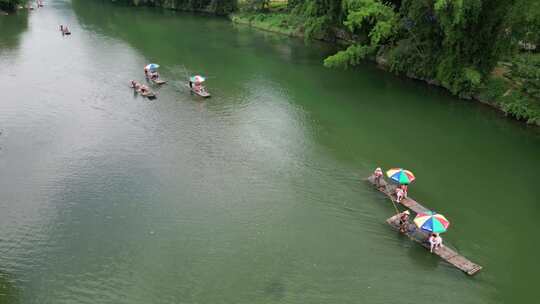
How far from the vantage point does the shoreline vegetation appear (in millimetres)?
32281

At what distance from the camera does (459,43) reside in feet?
117

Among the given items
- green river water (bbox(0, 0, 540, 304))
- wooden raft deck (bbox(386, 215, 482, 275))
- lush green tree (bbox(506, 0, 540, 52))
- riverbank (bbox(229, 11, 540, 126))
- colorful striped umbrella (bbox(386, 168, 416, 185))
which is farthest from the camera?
riverbank (bbox(229, 11, 540, 126))

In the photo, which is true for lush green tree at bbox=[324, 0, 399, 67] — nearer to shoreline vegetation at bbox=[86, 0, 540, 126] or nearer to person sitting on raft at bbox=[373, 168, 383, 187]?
shoreline vegetation at bbox=[86, 0, 540, 126]

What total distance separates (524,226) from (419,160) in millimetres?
7332

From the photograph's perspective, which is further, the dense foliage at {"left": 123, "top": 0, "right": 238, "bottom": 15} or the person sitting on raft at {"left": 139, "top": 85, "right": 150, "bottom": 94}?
the dense foliage at {"left": 123, "top": 0, "right": 238, "bottom": 15}

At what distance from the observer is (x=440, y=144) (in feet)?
99.8

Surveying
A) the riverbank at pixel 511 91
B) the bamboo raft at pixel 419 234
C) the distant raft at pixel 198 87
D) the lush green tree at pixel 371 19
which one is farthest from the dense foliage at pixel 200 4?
the bamboo raft at pixel 419 234

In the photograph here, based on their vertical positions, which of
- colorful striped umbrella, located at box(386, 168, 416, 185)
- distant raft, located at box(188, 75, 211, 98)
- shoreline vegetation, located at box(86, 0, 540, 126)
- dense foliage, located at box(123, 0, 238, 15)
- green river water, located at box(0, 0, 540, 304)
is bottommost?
green river water, located at box(0, 0, 540, 304)

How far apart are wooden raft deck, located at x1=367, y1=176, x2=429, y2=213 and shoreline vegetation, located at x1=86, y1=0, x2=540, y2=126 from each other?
1465 centimetres

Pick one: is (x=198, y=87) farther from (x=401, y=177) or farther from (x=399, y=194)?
(x=399, y=194)

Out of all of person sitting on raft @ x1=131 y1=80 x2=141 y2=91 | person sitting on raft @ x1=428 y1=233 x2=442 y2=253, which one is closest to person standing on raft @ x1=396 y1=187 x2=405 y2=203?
person sitting on raft @ x1=428 y1=233 x2=442 y2=253

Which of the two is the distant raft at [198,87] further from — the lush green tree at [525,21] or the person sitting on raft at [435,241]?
the person sitting on raft at [435,241]

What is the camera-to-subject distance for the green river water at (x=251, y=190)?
1852 cm

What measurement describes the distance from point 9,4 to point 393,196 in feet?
254
